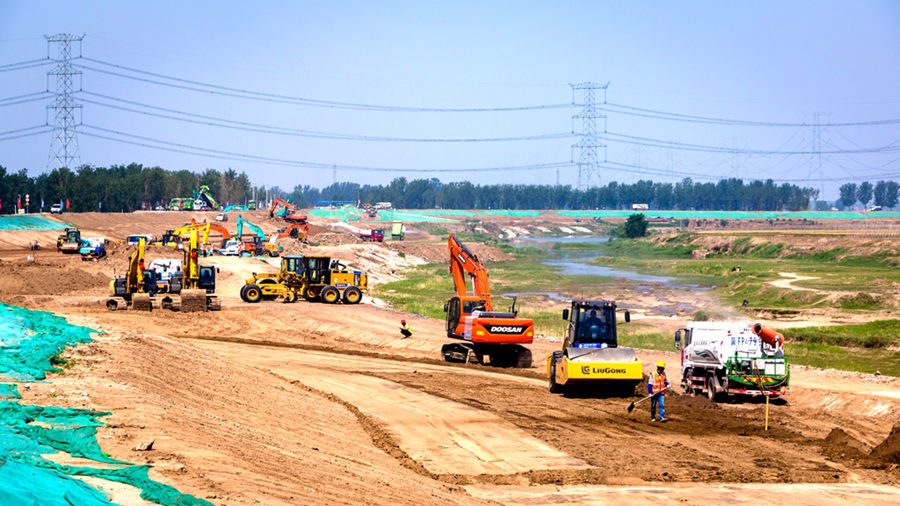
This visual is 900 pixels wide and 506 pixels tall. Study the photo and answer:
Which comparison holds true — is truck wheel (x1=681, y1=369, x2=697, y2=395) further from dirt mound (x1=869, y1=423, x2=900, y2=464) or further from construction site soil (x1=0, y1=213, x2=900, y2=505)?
dirt mound (x1=869, y1=423, x2=900, y2=464)

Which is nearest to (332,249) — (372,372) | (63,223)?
(63,223)

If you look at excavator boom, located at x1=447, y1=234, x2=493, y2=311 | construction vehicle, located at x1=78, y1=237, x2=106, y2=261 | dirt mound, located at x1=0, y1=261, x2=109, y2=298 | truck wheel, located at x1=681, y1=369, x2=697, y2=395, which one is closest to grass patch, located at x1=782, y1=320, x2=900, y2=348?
truck wheel, located at x1=681, y1=369, x2=697, y2=395

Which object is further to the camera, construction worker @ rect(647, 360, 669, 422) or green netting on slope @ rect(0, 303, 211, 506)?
construction worker @ rect(647, 360, 669, 422)

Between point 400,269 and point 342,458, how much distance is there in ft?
233

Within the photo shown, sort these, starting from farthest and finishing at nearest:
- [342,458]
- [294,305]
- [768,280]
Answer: [768,280] < [294,305] < [342,458]

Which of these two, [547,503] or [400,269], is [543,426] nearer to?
[547,503]

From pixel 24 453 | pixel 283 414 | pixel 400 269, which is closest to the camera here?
pixel 24 453

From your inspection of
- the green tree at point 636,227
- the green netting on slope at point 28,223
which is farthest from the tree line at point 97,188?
the green tree at point 636,227

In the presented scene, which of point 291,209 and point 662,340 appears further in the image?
point 291,209

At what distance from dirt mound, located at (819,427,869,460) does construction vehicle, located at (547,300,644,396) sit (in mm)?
5209

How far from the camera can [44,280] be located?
50.6m

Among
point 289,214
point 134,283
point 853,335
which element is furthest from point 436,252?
point 853,335

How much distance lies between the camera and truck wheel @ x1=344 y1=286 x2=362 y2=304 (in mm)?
45750

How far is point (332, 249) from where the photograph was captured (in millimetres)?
85438
